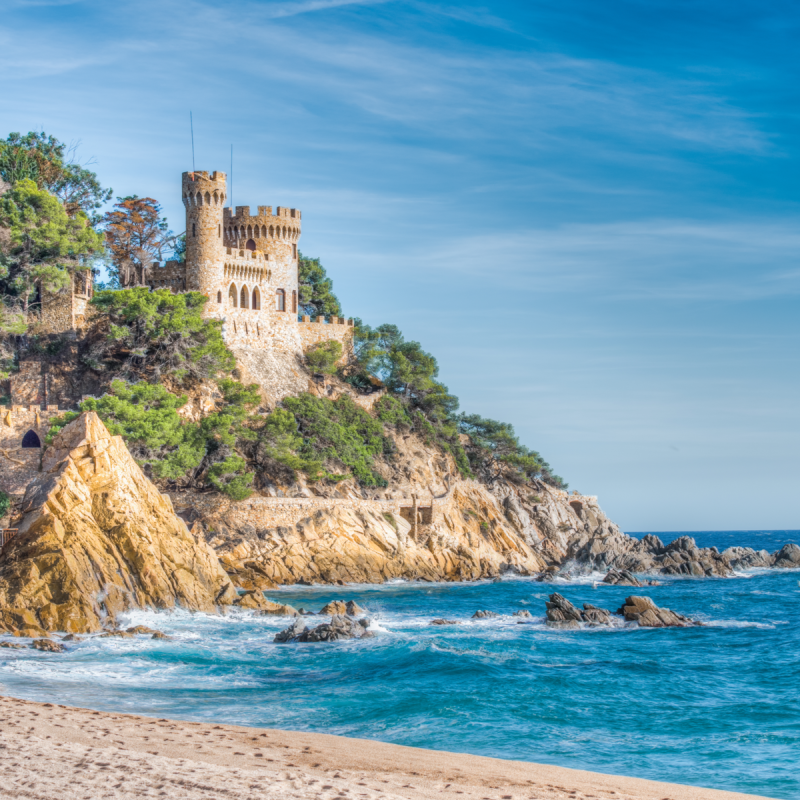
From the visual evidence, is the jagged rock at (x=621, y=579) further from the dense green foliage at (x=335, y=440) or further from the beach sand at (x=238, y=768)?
the beach sand at (x=238, y=768)

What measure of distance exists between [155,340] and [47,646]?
2710 centimetres

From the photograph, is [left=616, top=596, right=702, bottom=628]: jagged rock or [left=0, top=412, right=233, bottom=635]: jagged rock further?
[left=616, top=596, right=702, bottom=628]: jagged rock

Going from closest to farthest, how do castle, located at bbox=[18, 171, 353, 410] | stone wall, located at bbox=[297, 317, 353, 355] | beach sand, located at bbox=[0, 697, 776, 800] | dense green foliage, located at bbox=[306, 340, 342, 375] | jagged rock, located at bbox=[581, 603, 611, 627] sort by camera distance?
beach sand, located at bbox=[0, 697, 776, 800] < jagged rock, located at bbox=[581, 603, 611, 627] < castle, located at bbox=[18, 171, 353, 410] < dense green foliage, located at bbox=[306, 340, 342, 375] < stone wall, located at bbox=[297, 317, 353, 355]

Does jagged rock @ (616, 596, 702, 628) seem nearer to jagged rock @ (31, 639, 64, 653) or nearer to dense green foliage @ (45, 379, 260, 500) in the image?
jagged rock @ (31, 639, 64, 653)

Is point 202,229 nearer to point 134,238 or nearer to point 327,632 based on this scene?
point 134,238

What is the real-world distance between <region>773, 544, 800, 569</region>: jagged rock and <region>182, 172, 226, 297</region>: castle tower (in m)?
44.2

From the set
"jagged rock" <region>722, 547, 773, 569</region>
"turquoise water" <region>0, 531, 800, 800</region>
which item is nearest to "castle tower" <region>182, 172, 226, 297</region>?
"turquoise water" <region>0, 531, 800, 800</region>

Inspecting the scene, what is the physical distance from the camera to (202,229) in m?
53.6

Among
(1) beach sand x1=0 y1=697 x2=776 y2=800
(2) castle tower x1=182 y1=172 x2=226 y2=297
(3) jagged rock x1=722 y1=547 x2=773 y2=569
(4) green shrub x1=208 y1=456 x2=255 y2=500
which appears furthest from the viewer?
(3) jagged rock x1=722 y1=547 x2=773 y2=569

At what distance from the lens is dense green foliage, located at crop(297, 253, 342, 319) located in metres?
64.6

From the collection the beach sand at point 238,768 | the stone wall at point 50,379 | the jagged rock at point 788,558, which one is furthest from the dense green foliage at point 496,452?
the beach sand at point 238,768

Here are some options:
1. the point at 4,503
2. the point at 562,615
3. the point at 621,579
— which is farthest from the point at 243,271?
the point at 562,615

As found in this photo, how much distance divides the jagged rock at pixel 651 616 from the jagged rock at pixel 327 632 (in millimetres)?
9742

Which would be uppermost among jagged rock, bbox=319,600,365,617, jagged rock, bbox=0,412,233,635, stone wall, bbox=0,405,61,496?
stone wall, bbox=0,405,61,496
